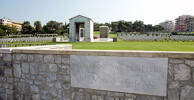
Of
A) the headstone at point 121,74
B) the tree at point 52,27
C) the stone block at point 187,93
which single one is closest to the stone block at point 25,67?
the headstone at point 121,74

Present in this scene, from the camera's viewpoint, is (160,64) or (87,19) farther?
(87,19)

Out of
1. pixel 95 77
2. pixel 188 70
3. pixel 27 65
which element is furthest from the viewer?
pixel 27 65

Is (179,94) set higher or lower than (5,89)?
higher

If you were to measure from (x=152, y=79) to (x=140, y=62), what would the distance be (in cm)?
41

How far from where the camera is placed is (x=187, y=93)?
2732mm

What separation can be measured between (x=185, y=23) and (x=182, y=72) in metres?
130

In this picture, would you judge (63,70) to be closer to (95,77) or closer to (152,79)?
(95,77)

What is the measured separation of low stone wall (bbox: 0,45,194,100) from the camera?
9.01ft

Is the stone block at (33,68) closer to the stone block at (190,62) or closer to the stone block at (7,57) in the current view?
the stone block at (7,57)

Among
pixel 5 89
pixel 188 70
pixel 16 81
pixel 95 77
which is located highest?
pixel 188 70

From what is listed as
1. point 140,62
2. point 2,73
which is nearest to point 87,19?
point 2,73

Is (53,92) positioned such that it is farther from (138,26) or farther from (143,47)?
(138,26)

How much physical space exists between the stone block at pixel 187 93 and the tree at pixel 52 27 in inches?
1986

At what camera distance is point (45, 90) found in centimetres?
377
